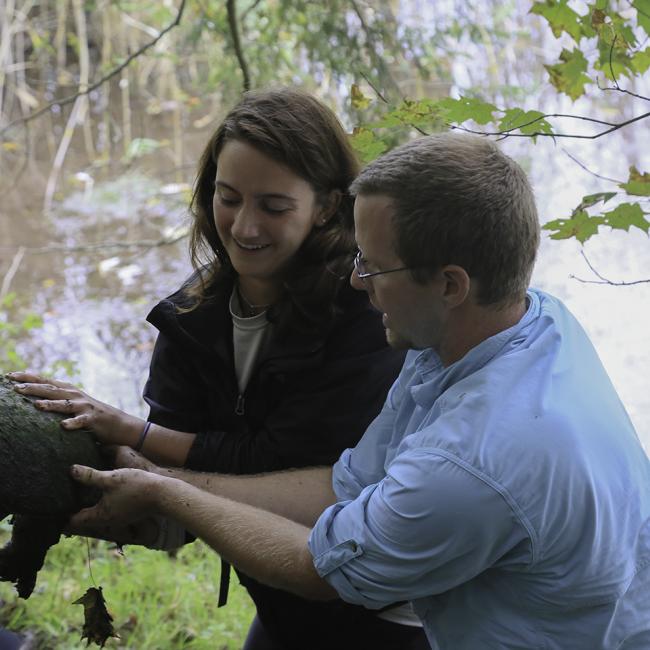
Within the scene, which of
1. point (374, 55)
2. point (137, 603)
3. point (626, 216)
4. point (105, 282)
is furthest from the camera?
point (105, 282)

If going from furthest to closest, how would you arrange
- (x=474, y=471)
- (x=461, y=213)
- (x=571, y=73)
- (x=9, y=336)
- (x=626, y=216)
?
(x=9, y=336), (x=571, y=73), (x=626, y=216), (x=461, y=213), (x=474, y=471)

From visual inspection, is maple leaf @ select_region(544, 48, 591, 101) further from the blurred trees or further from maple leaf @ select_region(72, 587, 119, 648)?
maple leaf @ select_region(72, 587, 119, 648)

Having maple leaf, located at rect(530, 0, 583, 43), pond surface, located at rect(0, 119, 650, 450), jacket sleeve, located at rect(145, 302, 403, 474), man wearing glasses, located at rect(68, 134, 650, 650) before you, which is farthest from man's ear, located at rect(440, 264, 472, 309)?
pond surface, located at rect(0, 119, 650, 450)

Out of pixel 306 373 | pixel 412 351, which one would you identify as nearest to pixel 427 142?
pixel 412 351

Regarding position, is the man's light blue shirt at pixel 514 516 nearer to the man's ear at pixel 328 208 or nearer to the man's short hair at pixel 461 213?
the man's short hair at pixel 461 213

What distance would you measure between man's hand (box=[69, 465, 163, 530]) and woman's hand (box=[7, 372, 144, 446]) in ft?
0.44

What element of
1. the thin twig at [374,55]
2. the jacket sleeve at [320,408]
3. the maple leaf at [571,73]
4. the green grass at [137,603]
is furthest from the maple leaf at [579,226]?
the thin twig at [374,55]

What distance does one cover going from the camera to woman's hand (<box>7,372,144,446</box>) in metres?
1.82

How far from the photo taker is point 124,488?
1.73 meters

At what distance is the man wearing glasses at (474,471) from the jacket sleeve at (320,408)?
252 mm

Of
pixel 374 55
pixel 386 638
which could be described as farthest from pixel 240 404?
pixel 374 55

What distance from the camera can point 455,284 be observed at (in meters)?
1.52

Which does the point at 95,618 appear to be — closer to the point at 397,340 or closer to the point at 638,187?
the point at 397,340

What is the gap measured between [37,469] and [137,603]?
2015 millimetres
